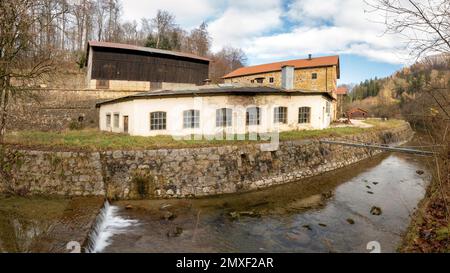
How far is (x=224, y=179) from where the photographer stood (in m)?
12.4

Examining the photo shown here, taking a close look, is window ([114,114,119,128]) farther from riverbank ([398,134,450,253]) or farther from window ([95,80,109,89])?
riverbank ([398,134,450,253])

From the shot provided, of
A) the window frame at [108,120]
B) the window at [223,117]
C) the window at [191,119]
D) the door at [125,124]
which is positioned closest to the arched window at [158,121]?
the window at [191,119]

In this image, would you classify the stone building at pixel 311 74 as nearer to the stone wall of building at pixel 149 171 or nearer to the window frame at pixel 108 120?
the window frame at pixel 108 120

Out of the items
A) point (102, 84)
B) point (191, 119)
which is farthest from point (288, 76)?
point (102, 84)

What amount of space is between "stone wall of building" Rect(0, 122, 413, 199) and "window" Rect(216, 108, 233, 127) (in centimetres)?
303

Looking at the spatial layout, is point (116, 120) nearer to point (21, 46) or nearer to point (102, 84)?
point (21, 46)

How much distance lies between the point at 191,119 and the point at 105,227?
864 centimetres

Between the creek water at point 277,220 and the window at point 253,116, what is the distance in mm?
4892

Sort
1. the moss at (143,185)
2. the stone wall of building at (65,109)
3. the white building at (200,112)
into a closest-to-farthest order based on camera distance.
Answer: the moss at (143,185) → the white building at (200,112) → the stone wall of building at (65,109)

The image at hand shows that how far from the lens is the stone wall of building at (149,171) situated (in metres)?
10.8

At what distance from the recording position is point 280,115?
17.8 metres

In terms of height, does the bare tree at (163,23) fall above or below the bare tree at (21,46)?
above

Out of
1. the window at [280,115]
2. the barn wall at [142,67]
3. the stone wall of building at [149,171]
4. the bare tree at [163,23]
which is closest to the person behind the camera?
the stone wall of building at [149,171]

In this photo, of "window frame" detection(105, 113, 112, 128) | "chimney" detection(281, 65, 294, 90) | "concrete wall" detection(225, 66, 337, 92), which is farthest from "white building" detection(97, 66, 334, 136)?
"concrete wall" detection(225, 66, 337, 92)
